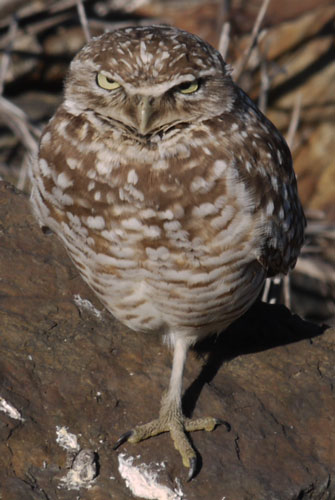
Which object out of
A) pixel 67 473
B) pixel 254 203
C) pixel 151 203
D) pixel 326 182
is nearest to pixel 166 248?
pixel 151 203

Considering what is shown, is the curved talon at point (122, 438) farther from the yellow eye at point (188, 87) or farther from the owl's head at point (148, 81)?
the yellow eye at point (188, 87)

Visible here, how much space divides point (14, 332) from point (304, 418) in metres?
1.35

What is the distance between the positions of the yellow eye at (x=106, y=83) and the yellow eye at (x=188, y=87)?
0.23 m

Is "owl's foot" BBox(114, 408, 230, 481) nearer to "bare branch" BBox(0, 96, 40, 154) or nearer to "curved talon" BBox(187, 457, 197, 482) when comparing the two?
"curved talon" BBox(187, 457, 197, 482)

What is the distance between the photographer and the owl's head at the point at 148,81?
8.47 ft

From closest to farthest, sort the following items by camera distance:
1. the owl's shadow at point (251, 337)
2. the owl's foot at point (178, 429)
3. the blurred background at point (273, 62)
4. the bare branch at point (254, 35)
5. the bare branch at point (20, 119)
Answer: the owl's foot at point (178, 429)
the owl's shadow at point (251, 337)
the bare branch at point (254, 35)
the bare branch at point (20, 119)
the blurred background at point (273, 62)

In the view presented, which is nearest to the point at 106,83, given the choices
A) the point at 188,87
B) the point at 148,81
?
the point at 148,81

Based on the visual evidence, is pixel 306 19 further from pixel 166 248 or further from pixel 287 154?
pixel 166 248

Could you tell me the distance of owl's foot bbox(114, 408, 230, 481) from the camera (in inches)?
118

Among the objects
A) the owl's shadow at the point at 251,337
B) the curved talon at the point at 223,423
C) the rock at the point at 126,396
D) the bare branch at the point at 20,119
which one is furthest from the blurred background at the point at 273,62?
the curved talon at the point at 223,423

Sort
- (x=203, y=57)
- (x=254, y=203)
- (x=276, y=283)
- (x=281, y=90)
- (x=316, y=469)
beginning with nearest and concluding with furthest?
(x=203, y=57), (x=254, y=203), (x=316, y=469), (x=276, y=283), (x=281, y=90)

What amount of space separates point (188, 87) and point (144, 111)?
23cm

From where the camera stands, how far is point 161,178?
2.77 metres

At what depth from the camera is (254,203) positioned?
2.93 meters
